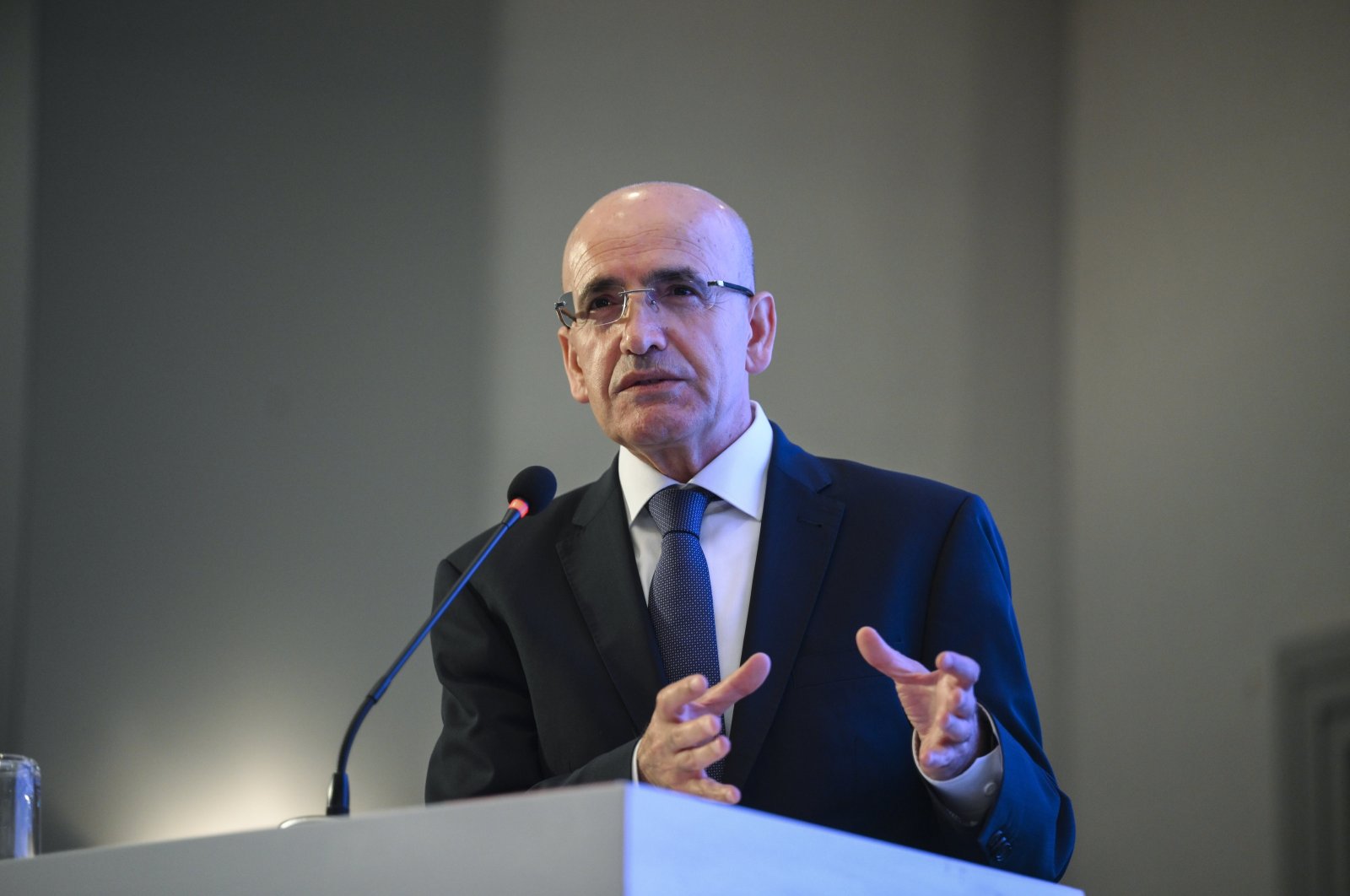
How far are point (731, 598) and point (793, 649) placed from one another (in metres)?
0.16

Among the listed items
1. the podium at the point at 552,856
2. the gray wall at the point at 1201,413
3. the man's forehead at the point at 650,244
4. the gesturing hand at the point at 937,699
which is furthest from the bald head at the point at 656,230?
the gray wall at the point at 1201,413

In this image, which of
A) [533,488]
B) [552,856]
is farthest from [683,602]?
[552,856]

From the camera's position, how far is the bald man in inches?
75.4

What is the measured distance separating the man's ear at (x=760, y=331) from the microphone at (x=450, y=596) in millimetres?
640

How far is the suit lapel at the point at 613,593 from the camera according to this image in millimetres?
2029

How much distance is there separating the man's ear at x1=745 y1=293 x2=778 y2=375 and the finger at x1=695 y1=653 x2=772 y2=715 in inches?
42.4

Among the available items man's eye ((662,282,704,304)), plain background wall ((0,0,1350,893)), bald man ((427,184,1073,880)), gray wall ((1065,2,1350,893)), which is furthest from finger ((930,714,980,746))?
plain background wall ((0,0,1350,893))

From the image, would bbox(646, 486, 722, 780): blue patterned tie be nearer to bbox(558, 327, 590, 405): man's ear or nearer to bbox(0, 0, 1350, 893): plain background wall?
bbox(558, 327, 590, 405): man's ear

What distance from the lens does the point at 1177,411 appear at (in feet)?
12.7

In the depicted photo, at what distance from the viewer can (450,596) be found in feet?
5.44

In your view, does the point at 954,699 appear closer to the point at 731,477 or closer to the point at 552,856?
the point at 552,856

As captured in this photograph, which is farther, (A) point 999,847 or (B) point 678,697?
(A) point 999,847

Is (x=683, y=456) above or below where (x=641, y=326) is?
below

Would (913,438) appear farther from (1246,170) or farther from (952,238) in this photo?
(1246,170)
